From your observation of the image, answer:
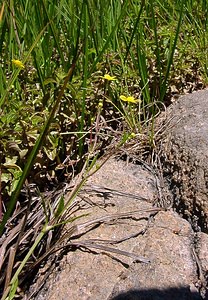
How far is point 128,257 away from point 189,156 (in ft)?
1.64

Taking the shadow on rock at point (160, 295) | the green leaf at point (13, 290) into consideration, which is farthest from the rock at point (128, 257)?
the green leaf at point (13, 290)

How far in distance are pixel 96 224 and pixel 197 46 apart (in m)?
1.25

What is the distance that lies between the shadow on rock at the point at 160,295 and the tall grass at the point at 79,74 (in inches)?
21.4

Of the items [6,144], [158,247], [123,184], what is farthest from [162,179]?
[6,144]

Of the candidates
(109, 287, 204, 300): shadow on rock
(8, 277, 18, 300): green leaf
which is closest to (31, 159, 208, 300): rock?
(109, 287, 204, 300): shadow on rock

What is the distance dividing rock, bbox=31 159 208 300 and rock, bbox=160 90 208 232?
0.06 metres

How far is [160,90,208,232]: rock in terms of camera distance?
191 cm

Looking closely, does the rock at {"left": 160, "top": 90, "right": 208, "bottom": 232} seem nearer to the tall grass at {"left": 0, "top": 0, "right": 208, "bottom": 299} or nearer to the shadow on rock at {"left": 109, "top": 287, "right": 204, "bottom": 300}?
the tall grass at {"left": 0, "top": 0, "right": 208, "bottom": 299}

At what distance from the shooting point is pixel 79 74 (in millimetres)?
2418

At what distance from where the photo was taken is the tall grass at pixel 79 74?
2033mm

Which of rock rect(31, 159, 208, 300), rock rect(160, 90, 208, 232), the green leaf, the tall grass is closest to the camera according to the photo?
the green leaf

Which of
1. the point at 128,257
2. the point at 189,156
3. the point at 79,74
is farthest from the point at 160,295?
the point at 79,74

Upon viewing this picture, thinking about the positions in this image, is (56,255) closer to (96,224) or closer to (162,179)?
(96,224)

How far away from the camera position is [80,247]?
179cm
